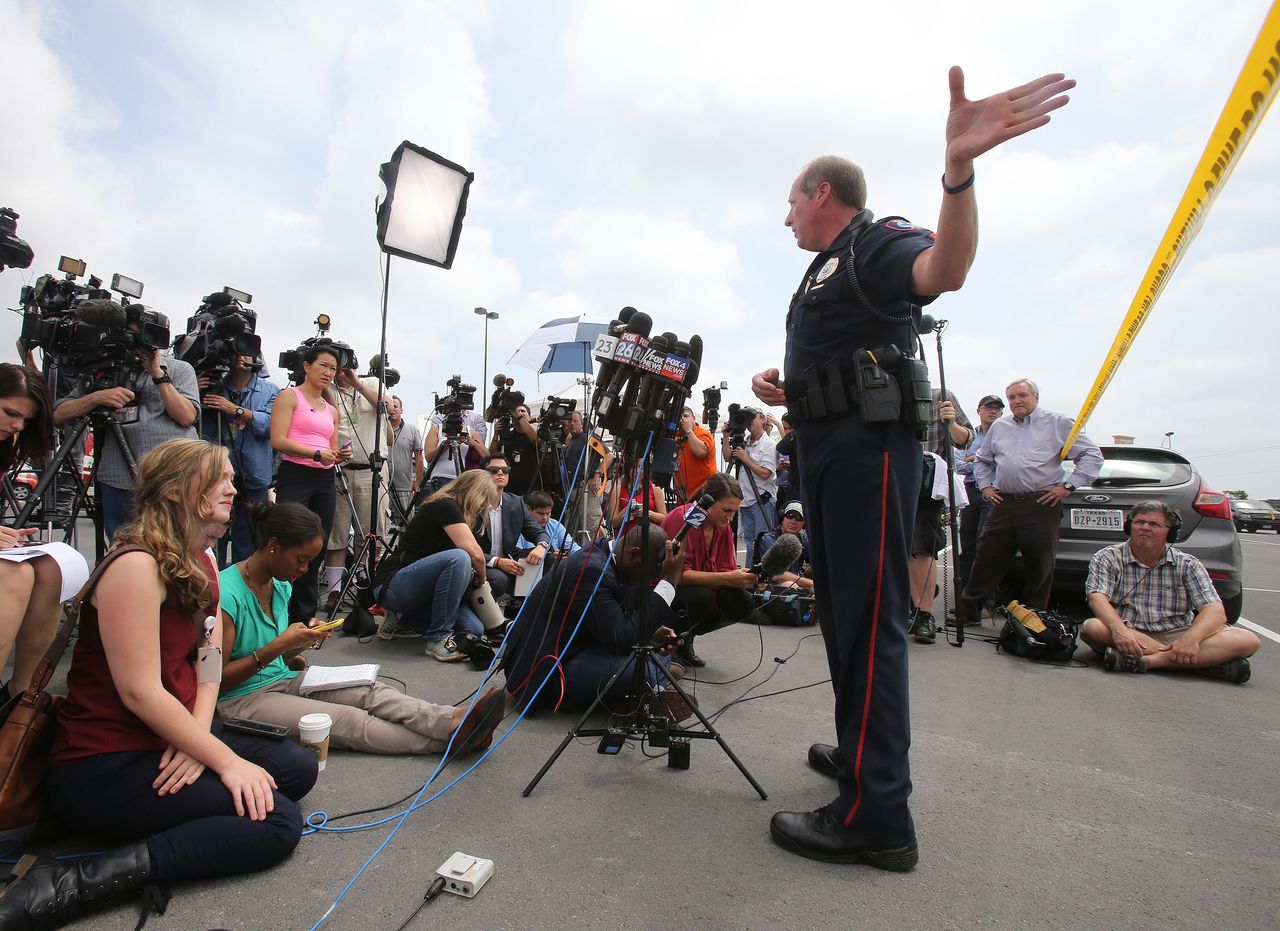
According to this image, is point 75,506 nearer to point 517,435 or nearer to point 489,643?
point 489,643

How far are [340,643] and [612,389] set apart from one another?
3.05 metres

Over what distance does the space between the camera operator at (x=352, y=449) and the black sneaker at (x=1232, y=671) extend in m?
5.42

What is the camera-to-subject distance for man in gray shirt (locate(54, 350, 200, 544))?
134 inches

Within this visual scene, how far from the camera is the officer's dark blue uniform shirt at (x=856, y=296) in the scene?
1975 millimetres

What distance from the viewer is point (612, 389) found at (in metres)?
2.51

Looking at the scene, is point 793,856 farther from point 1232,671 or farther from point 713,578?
point 1232,671

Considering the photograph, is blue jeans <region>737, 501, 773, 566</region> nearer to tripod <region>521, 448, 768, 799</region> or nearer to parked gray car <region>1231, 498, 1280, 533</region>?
tripod <region>521, 448, 768, 799</region>

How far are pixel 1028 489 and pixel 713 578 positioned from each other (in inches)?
109

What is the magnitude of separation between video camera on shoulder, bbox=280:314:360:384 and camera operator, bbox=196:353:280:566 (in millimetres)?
230

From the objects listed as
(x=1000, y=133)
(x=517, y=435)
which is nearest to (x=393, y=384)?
(x=517, y=435)

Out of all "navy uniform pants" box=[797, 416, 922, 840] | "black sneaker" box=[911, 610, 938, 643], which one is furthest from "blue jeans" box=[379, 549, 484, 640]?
"black sneaker" box=[911, 610, 938, 643]

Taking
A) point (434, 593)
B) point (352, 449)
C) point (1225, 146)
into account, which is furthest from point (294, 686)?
point (1225, 146)

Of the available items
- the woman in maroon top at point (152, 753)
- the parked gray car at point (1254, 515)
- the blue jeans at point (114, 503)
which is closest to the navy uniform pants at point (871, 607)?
the woman in maroon top at point (152, 753)

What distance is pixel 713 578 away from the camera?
157 inches
